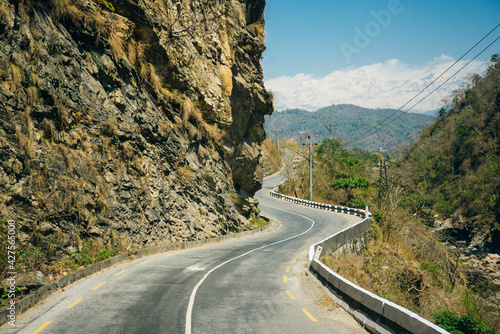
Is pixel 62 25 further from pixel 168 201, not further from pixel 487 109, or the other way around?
pixel 487 109

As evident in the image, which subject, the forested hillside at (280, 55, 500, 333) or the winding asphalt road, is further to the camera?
the forested hillside at (280, 55, 500, 333)

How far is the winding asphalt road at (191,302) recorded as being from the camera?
26.3ft

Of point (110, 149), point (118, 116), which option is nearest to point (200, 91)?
point (118, 116)

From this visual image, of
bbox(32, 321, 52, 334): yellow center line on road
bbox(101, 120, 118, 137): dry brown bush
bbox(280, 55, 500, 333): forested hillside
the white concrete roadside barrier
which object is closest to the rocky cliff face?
bbox(101, 120, 118, 137): dry brown bush

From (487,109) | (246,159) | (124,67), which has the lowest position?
(246,159)

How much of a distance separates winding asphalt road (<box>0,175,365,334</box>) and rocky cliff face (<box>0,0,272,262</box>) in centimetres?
276

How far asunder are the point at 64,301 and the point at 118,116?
38.5ft

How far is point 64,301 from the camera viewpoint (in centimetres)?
967

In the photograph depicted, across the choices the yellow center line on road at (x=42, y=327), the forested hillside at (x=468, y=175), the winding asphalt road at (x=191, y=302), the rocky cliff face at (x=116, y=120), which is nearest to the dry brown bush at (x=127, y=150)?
the rocky cliff face at (x=116, y=120)

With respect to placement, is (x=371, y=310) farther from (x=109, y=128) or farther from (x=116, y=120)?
(x=116, y=120)

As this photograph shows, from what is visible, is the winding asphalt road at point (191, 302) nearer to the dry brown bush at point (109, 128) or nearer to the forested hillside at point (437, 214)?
the forested hillside at point (437, 214)

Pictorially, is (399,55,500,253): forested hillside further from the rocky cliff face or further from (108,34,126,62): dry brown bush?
(108,34,126,62): dry brown bush

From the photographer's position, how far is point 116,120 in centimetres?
1900

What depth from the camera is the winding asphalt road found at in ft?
26.3
